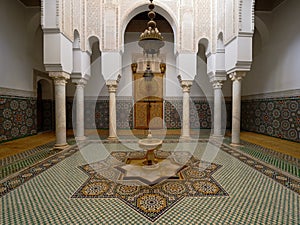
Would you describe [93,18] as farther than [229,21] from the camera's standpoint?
Yes

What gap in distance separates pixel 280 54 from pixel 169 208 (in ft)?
17.1

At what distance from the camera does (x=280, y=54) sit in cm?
477

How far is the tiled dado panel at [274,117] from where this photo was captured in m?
4.25

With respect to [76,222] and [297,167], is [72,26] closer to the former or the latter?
[76,222]

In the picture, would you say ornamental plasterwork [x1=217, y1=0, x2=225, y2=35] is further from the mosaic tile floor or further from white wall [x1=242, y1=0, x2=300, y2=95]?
the mosaic tile floor

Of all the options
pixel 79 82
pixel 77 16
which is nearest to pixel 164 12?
pixel 77 16

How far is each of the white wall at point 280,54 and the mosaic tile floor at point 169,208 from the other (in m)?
3.24

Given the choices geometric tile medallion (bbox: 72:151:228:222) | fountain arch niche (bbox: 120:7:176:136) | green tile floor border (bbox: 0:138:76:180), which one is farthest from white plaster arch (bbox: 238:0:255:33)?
green tile floor border (bbox: 0:138:76:180)

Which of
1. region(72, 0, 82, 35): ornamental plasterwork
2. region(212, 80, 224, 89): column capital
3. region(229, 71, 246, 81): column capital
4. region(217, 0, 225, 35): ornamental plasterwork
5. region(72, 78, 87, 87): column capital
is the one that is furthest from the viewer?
region(212, 80, 224, 89): column capital

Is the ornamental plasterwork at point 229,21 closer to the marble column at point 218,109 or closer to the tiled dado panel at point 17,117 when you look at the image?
the marble column at point 218,109

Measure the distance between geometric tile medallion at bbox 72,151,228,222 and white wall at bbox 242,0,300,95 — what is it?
3.61 metres

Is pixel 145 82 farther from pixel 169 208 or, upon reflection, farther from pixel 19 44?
pixel 169 208

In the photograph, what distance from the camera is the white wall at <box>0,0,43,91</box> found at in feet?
14.0

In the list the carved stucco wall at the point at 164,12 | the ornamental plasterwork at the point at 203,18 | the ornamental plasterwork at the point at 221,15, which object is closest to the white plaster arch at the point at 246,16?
the ornamental plasterwork at the point at 221,15
